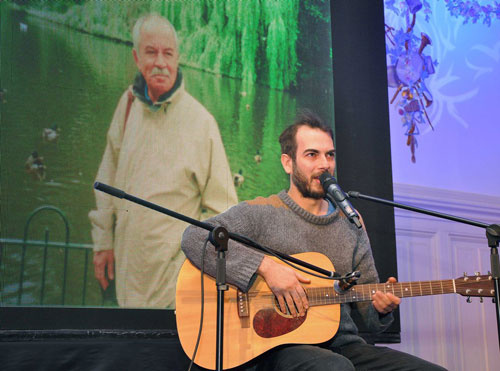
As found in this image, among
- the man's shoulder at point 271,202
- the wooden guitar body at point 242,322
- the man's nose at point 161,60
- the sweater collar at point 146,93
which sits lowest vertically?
the wooden guitar body at point 242,322

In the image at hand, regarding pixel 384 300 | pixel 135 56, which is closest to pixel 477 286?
pixel 384 300

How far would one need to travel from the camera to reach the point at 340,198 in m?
2.22

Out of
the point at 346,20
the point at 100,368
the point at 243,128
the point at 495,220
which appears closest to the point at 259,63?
the point at 243,128

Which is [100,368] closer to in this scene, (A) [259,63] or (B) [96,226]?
(B) [96,226]

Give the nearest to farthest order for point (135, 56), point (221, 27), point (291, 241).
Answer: point (291, 241) → point (135, 56) → point (221, 27)

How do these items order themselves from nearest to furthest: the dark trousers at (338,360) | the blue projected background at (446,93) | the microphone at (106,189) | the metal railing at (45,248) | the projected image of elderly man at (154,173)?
the microphone at (106,189), the dark trousers at (338,360), the metal railing at (45,248), the projected image of elderly man at (154,173), the blue projected background at (446,93)

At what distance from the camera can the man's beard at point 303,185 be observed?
112 inches

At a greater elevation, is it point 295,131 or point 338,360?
point 295,131

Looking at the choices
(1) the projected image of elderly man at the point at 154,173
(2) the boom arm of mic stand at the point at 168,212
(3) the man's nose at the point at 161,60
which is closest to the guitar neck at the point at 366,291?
(2) the boom arm of mic stand at the point at 168,212

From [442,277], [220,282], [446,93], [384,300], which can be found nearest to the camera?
[220,282]

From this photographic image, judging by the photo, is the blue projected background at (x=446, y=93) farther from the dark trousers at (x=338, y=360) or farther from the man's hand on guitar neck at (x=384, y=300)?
the dark trousers at (x=338, y=360)

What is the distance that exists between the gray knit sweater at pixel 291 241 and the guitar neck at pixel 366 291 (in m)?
0.13

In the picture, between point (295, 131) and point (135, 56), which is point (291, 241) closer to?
point (295, 131)

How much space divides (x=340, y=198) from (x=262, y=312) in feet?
2.18
